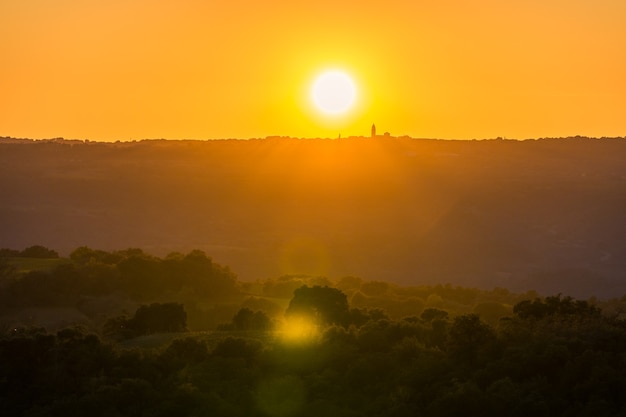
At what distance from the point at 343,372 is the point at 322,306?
987cm

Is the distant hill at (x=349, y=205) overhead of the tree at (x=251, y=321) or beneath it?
overhead

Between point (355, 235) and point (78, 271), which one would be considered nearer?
point (78, 271)

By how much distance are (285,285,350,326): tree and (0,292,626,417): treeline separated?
5742 millimetres

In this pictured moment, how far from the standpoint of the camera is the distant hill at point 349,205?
358 ft

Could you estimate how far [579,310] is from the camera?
1258 inches

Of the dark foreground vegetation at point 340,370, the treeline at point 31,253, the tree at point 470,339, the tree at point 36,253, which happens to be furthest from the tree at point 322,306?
the tree at point 36,253

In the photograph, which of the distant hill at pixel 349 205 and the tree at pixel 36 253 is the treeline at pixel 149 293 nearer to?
the tree at pixel 36 253

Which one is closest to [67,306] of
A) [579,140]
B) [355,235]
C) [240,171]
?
Answer: [355,235]

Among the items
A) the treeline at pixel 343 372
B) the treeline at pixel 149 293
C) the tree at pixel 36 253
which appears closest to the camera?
the treeline at pixel 343 372

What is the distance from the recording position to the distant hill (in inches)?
4294

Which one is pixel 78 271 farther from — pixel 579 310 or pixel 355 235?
pixel 355 235

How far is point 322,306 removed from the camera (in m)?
37.6

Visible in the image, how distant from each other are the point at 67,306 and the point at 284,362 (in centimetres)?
2380

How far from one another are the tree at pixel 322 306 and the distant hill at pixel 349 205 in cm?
5379
